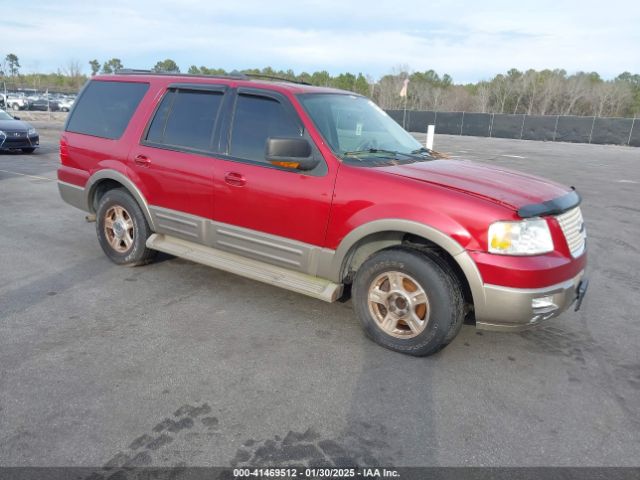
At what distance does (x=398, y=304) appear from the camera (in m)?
3.63

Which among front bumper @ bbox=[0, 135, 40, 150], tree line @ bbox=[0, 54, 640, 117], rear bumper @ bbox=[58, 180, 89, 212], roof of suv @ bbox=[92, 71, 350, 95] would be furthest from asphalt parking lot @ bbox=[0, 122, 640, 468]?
tree line @ bbox=[0, 54, 640, 117]

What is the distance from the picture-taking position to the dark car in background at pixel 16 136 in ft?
45.7

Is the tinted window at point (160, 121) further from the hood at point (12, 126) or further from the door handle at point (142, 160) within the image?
the hood at point (12, 126)

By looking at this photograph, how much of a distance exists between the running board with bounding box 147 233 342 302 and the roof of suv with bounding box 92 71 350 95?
149 centimetres

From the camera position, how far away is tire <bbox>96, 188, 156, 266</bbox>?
196 inches

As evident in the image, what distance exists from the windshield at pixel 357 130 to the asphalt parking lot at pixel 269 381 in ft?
4.62

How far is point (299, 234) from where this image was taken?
155 inches

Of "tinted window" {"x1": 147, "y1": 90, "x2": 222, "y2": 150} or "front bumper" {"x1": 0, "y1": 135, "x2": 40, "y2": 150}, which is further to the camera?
"front bumper" {"x1": 0, "y1": 135, "x2": 40, "y2": 150}

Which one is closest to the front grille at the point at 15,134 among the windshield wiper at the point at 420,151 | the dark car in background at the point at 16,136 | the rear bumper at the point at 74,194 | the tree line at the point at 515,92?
the dark car in background at the point at 16,136

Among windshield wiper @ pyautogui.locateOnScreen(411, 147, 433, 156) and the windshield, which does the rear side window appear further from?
windshield wiper @ pyautogui.locateOnScreen(411, 147, 433, 156)

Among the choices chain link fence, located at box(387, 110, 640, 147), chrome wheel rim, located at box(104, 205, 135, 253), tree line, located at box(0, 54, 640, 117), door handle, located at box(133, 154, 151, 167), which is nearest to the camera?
door handle, located at box(133, 154, 151, 167)

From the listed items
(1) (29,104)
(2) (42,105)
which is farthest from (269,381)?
(2) (42,105)

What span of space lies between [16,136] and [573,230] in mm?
15089

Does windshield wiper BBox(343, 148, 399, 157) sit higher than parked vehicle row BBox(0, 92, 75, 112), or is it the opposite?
windshield wiper BBox(343, 148, 399, 157)
